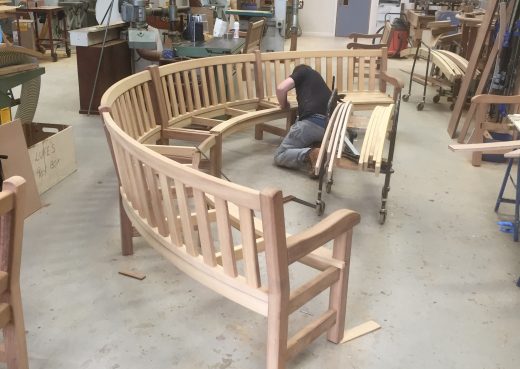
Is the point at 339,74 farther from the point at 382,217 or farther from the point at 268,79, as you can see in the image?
the point at 382,217

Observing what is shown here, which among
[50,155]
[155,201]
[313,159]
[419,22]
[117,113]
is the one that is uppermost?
[419,22]

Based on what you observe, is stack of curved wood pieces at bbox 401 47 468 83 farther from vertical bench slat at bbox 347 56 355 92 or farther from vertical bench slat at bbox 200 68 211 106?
vertical bench slat at bbox 200 68 211 106

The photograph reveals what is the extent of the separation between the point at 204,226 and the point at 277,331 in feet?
1.50

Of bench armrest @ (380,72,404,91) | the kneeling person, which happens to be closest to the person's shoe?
the kneeling person

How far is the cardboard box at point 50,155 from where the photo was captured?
12.1 ft

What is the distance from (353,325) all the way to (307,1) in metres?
11.8

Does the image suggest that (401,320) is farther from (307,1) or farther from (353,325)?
(307,1)

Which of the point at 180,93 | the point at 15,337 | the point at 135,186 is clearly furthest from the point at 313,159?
the point at 15,337

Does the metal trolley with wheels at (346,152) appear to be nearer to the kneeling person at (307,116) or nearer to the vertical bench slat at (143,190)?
the kneeling person at (307,116)

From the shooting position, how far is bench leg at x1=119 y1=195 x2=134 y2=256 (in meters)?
2.91

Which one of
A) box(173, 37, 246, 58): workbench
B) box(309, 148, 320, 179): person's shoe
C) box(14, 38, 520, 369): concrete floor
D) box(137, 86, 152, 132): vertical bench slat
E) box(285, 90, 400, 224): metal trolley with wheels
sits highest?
box(173, 37, 246, 58): workbench

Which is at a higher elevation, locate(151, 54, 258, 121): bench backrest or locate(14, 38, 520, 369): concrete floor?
locate(151, 54, 258, 121): bench backrest

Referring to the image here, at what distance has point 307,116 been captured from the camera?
167 inches

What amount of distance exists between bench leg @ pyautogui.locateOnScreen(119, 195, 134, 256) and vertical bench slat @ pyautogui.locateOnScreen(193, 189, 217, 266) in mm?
1041
